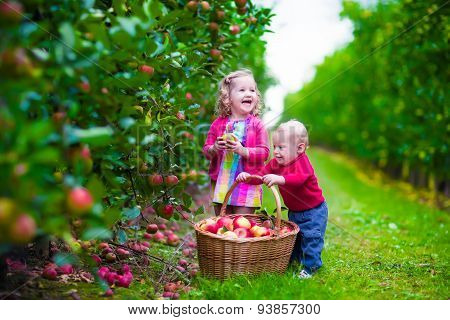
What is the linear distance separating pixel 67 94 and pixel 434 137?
6.10 metres

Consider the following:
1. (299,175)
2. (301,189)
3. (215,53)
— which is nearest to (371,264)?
(301,189)

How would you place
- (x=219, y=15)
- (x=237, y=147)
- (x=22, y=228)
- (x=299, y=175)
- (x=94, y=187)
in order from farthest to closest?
(x=219, y=15)
(x=237, y=147)
(x=299, y=175)
(x=94, y=187)
(x=22, y=228)

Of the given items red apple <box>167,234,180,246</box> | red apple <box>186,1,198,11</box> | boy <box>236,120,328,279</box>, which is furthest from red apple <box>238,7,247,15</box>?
red apple <box>167,234,180,246</box>

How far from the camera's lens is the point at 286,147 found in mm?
3393

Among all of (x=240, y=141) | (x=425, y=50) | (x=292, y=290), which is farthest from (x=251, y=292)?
(x=425, y=50)

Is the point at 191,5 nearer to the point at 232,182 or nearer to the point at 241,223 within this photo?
the point at 232,182

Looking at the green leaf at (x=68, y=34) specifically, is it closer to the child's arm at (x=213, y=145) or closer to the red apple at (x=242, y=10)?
the child's arm at (x=213, y=145)

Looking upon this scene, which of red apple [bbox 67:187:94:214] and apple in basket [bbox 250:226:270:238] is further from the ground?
red apple [bbox 67:187:94:214]

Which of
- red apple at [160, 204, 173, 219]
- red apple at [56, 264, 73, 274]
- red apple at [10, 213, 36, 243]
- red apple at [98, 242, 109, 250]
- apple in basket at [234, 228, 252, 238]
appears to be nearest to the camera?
red apple at [10, 213, 36, 243]

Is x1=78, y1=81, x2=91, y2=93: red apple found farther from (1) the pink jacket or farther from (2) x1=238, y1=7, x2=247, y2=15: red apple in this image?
(2) x1=238, y1=7, x2=247, y2=15: red apple

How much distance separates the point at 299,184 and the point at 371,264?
0.92 metres

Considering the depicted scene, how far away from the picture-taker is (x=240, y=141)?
3611mm

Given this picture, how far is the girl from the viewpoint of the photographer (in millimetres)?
3598

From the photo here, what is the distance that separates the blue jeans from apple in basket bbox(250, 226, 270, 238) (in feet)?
1.31
